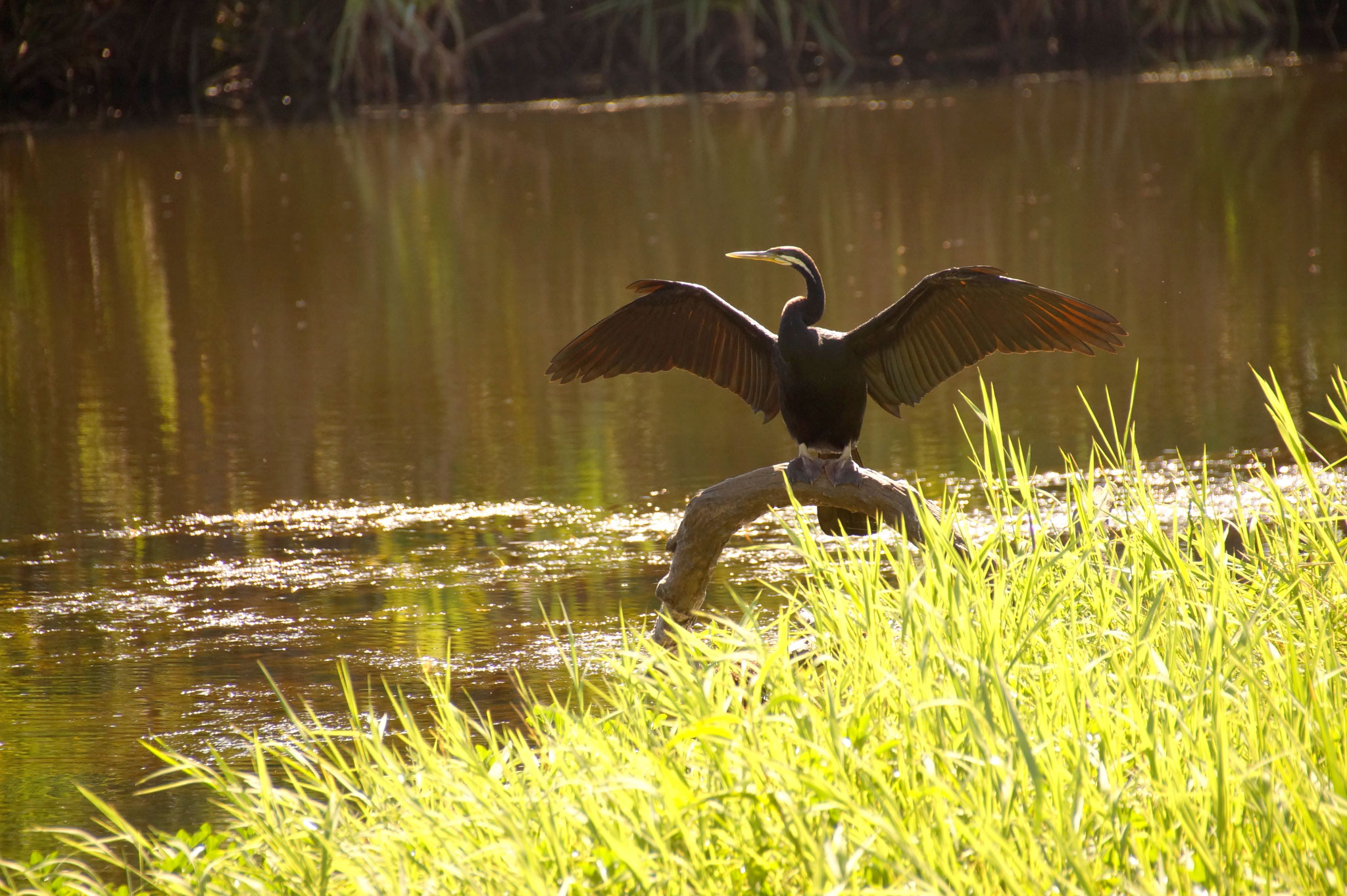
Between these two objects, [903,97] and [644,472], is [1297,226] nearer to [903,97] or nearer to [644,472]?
[644,472]

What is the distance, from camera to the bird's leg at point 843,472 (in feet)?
11.7

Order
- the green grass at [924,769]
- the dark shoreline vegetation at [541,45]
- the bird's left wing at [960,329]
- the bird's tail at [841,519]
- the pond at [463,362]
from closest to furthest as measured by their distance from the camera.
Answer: the green grass at [924,769], the bird's left wing at [960,329], the bird's tail at [841,519], the pond at [463,362], the dark shoreline vegetation at [541,45]

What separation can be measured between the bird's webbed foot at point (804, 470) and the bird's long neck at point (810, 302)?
0.30 m

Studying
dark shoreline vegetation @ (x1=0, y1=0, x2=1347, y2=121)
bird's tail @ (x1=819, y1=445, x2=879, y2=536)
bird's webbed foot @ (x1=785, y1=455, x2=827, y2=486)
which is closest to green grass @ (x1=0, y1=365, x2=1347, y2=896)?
bird's webbed foot @ (x1=785, y1=455, x2=827, y2=486)

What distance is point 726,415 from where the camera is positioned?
7387 mm

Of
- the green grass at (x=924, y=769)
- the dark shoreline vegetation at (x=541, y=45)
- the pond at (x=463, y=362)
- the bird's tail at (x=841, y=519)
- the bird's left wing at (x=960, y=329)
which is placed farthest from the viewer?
the dark shoreline vegetation at (x=541, y=45)

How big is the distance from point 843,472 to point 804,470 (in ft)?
0.30

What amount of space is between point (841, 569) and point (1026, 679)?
1.29 ft

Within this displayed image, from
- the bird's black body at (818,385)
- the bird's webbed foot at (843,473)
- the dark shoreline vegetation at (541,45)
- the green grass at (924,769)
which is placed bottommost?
the green grass at (924,769)

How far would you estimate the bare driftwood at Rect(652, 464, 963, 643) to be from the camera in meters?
3.50

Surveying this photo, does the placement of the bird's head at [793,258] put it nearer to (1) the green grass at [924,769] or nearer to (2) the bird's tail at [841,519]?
(2) the bird's tail at [841,519]

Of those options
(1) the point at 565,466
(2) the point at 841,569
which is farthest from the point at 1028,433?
(2) the point at 841,569

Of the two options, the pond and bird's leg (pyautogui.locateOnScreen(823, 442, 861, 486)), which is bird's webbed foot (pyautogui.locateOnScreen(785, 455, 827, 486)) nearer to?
bird's leg (pyautogui.locateOnScreen(823, 442, 861, 486))

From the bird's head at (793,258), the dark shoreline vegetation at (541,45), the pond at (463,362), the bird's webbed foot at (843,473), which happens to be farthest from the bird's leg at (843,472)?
the dark shoreline vegetation at (541,45)
